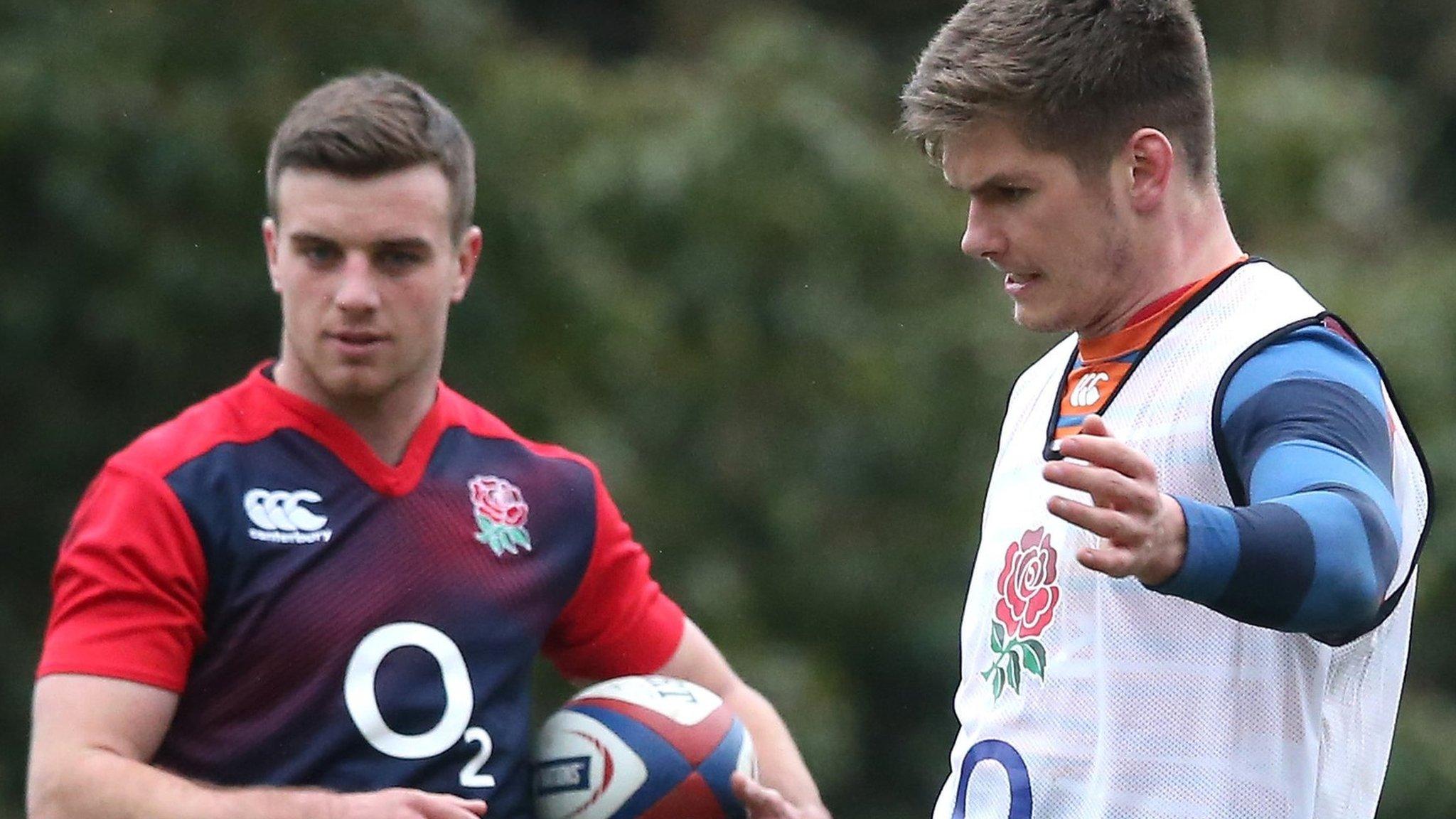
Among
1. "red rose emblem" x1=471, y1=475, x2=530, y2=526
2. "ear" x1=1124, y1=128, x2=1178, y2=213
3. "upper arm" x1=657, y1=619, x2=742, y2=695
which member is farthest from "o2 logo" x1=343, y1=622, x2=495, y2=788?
"ear" x1=1124, y1=128, x2=1178, y2=213

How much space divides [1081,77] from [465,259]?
1.79 metres

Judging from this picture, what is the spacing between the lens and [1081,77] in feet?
11.8

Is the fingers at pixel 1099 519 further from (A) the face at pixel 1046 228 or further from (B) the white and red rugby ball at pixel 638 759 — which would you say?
(B) the white and red rugby ball at pixel 638 759

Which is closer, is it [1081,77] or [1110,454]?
[1110,454]

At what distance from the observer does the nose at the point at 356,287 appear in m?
4.52

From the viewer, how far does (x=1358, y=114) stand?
508 inches

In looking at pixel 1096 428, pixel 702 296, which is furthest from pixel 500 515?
pixel 702 296

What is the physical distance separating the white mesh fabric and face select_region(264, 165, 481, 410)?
155cm

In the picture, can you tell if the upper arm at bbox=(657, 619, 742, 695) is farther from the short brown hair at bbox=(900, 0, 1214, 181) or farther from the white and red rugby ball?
the short brown hair at bbox=(900, 0, 1214, 181)

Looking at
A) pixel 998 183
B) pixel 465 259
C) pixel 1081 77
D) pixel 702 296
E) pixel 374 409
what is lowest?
pixel 374 409

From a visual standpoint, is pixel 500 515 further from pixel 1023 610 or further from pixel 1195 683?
pixel 1195 683

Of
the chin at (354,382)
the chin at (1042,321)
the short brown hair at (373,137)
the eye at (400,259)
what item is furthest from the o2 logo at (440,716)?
the chin at (1042,321)

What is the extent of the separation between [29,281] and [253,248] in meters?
1.13

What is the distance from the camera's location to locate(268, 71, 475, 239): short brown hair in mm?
4621
